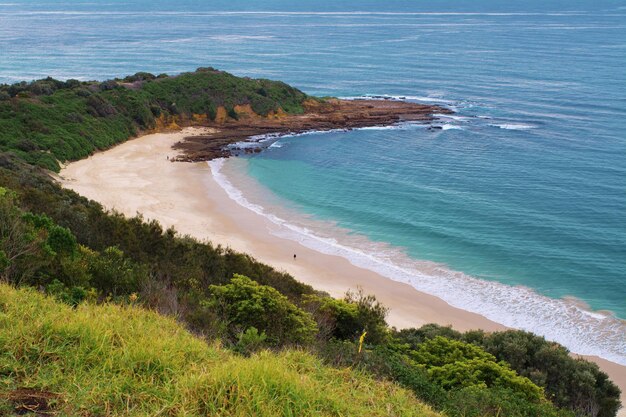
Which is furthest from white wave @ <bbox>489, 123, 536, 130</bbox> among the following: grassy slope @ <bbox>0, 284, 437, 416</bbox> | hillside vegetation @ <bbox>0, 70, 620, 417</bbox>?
grassy slope @ <bbox>0, 284, 437, 416</bbox>

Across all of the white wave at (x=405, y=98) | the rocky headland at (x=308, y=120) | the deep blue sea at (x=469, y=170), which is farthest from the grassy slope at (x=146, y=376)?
the white wave at (x=405, y=98)

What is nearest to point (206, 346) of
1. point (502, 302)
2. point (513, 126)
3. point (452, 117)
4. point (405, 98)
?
point (502, 302)

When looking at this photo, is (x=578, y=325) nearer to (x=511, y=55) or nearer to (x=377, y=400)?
(x=377, y=400)

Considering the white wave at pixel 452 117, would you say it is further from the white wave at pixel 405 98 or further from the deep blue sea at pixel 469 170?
the white wave at pixel 405 98

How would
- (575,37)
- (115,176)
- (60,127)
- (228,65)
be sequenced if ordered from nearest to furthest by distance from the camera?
(115,176) → (60,127) → (228,65) → (575,37)

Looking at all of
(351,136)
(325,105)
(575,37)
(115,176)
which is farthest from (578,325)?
(575,37)
